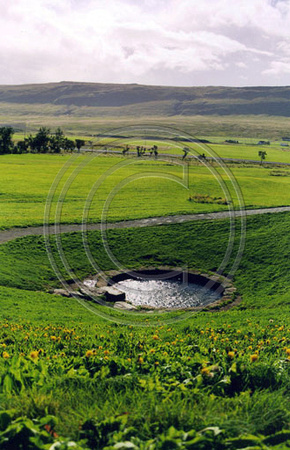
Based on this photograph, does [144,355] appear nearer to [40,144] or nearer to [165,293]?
[165,293]

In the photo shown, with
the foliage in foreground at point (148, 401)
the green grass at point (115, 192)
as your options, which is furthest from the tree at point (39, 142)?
the foliage in foreground at point (148, 401)

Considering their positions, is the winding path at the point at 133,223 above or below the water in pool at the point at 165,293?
above

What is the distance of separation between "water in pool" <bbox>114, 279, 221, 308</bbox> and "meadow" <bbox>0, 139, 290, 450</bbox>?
198 cm

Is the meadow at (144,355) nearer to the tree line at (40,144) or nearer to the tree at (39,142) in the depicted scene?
the tree line at (40,144)

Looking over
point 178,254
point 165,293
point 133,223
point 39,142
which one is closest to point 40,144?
point 39,142

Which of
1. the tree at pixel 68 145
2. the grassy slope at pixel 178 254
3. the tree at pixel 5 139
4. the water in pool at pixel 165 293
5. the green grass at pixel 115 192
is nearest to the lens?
the water in pool at pixel 165 293

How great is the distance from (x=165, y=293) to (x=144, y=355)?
17888 millimetres

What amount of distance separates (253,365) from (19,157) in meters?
94.5

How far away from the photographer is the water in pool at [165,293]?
25.3 m

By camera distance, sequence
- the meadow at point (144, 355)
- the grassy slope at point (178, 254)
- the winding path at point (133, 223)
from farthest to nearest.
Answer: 1. the winding path at point (133, 223)
2. the grassy slope at point (178, 254)
3. the meadow at point (144, 355)

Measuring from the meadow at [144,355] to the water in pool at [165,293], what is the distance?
1.98m

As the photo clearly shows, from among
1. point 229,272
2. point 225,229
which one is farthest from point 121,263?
point 225,229

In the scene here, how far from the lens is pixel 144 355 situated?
29.6ft

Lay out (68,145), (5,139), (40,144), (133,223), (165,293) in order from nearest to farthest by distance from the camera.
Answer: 1. (165,293)
2. (133,223)
3. (5,139)
4. (40,144)
5. (68,145)
